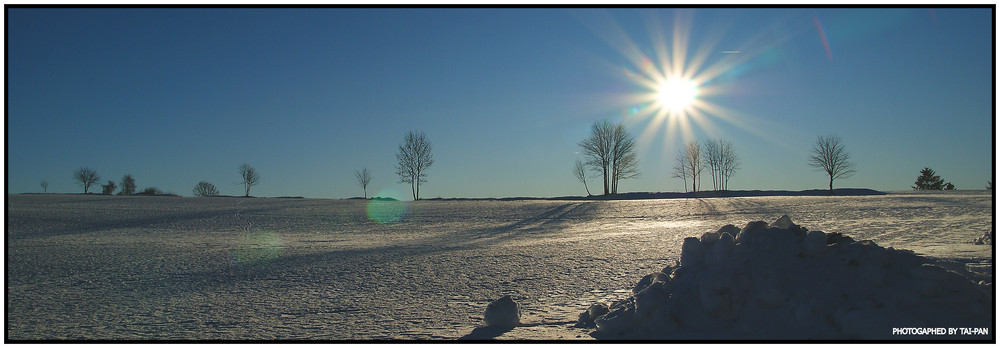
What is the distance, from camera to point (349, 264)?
9.52 m

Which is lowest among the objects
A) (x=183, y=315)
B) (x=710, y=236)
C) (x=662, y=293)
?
(x=183, y=315)

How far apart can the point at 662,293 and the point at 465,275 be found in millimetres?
4253

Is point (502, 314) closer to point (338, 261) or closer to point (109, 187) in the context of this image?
point (338, 261)

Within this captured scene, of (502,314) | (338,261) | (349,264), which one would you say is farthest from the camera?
(338,261)

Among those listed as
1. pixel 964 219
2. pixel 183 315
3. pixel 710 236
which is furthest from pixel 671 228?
pixel 183 315

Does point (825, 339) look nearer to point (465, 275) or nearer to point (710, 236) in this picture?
point (710, 236)

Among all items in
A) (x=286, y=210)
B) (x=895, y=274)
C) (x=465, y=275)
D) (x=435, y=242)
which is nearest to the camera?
(x=895, y=274)

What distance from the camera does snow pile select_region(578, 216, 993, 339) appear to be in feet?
13.3

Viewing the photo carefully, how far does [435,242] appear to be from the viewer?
42.9 feet

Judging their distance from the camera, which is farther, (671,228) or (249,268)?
(671,228)

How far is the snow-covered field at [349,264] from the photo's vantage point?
570 centimetres

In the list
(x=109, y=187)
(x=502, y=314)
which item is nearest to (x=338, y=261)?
(x=502, y=314)

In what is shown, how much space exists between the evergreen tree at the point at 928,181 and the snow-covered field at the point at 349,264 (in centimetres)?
3492

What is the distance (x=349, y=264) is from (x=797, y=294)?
7.27 m
